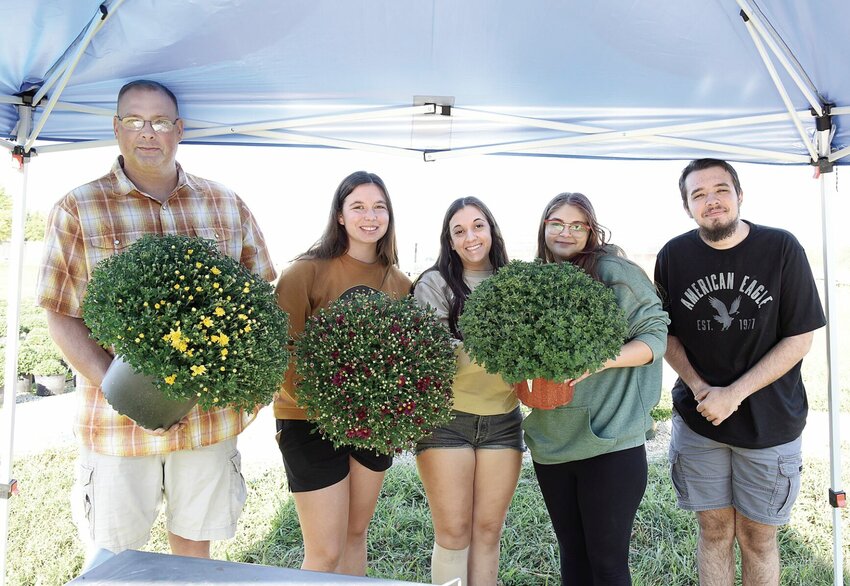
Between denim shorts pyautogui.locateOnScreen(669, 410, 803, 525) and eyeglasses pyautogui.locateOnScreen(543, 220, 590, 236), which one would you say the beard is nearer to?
eyeglasses pyautogui.locateOnScreen(543, 220, 590, 236)

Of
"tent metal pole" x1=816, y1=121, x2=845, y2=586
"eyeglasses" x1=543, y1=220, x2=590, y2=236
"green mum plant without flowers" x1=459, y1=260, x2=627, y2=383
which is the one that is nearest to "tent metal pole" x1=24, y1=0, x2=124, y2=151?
"green mum plant without flowers" x1=459, y1=260, x2=627, y2=383

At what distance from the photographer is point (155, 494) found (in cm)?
273

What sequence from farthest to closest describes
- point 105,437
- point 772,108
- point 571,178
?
point 571,178, point 772,108, point 105,437

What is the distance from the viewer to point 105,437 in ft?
A: 8.53

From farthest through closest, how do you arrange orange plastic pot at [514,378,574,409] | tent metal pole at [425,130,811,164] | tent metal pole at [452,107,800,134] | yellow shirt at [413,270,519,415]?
1. tent metal pole at [425,130,811,164]
2. tent metal pole at [452,107,800,134]
3. yellow shirt at [413,270,519,415]
4. orange plastic pot at [514,378,574,409]

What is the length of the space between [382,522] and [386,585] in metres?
3.61

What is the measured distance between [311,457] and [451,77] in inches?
88.7

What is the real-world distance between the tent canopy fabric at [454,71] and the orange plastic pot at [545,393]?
69.1 inches

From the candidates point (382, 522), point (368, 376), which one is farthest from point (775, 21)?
point (382, 522)

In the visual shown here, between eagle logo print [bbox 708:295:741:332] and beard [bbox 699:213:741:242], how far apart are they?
34cm

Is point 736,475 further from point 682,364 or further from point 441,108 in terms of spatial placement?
point 441,108

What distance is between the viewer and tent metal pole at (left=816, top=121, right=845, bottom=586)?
3.38m

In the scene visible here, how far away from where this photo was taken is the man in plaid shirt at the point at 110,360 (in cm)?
255

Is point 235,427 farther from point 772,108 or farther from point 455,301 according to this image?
point 772,108
